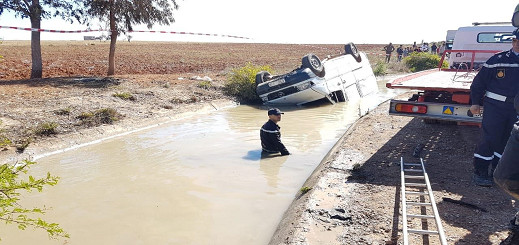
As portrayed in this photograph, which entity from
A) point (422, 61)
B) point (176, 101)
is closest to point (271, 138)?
point (176, 101)

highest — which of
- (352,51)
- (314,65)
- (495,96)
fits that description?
(352,51)

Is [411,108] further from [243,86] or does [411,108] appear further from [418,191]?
[243,86]

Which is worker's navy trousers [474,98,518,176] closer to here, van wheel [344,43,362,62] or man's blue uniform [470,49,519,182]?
man's blue uniform [470,49,519,182]

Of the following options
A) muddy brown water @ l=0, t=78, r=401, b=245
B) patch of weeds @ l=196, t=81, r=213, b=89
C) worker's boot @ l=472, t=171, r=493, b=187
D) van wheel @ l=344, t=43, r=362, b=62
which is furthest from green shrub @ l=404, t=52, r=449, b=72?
worker's boot @ l=472, t=171, r=493, b=187

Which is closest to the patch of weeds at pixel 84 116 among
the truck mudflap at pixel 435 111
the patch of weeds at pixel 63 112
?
the patch of weeds at pixel 63 112

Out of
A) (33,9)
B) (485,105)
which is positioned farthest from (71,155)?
(33,9)

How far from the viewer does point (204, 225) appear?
4.53 metres

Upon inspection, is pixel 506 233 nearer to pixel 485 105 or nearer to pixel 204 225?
pixel 485 105

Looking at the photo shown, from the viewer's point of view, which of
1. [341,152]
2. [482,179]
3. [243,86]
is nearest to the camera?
[482,179]

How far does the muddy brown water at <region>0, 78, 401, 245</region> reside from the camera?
4383 mm

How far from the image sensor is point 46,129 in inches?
312

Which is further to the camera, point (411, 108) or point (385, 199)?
point (411, 108)

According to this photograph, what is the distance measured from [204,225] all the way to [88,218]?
1.41 meters

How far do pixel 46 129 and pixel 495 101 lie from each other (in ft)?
25.2
